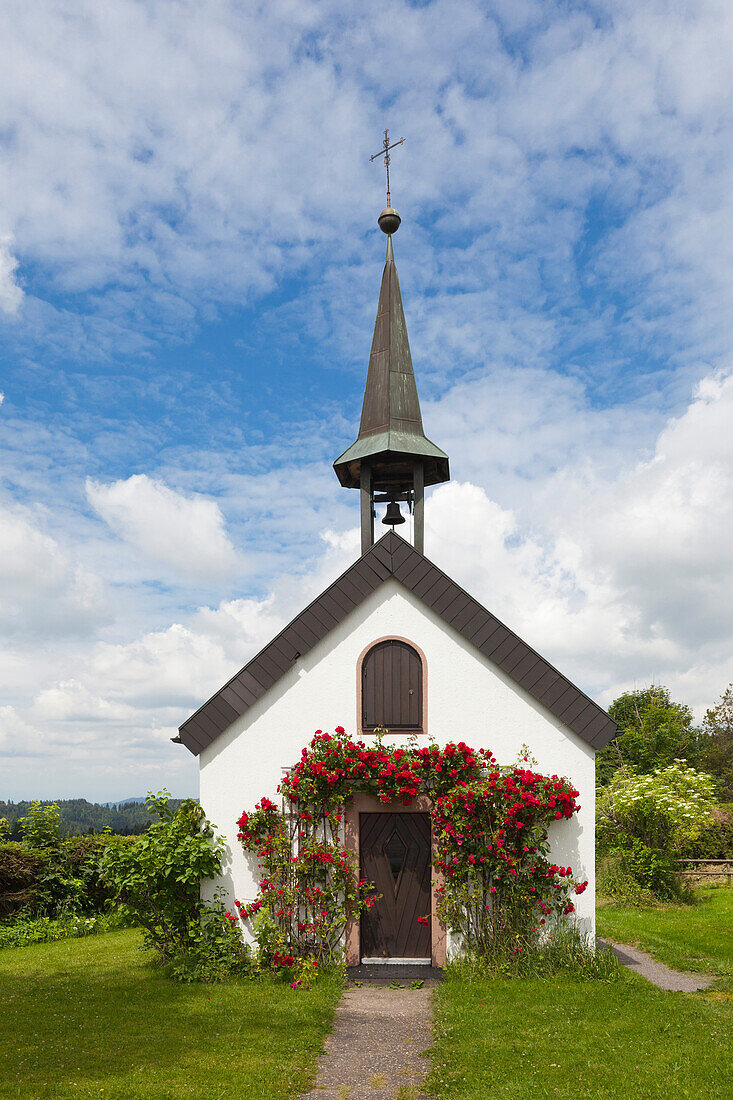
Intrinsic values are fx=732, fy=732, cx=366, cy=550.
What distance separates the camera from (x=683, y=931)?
13273 mm

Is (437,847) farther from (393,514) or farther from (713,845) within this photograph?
(713,845)

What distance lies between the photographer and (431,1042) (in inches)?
285

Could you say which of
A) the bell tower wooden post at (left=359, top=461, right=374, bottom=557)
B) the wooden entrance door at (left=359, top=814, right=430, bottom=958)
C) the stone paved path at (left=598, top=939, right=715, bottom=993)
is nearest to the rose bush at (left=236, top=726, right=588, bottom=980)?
the wooden entrance door at (left=359, top=814, right=430, bottom=958)

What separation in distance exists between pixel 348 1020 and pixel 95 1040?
262cm

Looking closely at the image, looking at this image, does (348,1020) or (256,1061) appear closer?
(256,1061)

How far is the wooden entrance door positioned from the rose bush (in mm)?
251

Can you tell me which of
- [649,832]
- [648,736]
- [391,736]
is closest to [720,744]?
[648,736]

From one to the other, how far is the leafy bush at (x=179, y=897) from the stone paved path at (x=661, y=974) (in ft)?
17.3

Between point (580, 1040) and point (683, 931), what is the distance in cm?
750

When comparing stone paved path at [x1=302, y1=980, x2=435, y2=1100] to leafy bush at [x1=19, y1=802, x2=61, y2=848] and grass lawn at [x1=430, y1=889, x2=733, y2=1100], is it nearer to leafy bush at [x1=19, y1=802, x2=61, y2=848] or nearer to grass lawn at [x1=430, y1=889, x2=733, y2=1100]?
grass lawn at [x1=430, y1=889, x2=733, y2=1100]

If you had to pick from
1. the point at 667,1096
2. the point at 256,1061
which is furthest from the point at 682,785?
the point at 256,1061

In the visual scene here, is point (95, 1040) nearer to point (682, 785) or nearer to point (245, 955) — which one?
point (245, 955)

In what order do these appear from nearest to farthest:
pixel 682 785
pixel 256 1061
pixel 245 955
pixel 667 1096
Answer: pixel 667 1096, pixel 256 1061, pixel 245 955, pixel 682 785

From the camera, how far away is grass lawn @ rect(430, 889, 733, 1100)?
6.14 m
